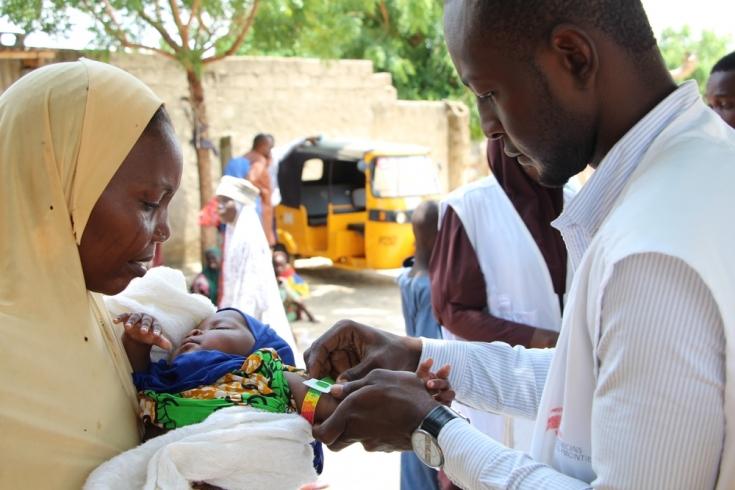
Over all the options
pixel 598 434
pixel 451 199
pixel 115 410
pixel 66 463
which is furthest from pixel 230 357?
pixel 451 199

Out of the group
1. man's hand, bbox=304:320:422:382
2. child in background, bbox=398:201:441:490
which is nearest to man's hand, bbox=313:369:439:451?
man's hand, bbox=304:320:422:382

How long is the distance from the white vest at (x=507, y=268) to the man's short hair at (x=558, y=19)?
5.81ft

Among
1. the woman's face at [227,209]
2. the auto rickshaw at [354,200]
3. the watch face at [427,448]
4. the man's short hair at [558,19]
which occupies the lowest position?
the auto rickshaw at [354,200]

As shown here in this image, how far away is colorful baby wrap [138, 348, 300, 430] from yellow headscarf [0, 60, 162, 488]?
0.71 feet

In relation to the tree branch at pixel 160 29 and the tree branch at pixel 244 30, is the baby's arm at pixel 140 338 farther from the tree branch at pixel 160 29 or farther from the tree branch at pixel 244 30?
the tree branch at pixel 244 30

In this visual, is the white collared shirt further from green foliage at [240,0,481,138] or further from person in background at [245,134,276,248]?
Result: green foliage at [240,0,481,138]

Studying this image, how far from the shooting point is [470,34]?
4.78 ft

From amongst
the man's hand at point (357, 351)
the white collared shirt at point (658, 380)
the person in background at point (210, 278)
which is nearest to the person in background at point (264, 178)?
the person in background at point (210, 278)

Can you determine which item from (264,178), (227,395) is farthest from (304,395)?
(264,178)

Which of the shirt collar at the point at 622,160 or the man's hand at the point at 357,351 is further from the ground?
the shirt collar at the point at 622,160

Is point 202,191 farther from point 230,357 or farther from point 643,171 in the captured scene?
point 643,171

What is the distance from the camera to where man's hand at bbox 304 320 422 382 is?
2.20 meters

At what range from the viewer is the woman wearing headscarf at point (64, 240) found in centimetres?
152

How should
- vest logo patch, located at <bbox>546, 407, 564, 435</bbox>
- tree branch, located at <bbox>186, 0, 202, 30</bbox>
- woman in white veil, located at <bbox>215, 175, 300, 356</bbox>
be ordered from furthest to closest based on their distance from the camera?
tree branch, located at <bbox>186, 0, 202, 30</bbox>, woman in white veil, located at <bbox>215, 175, 300, 356</bbox>, vest logo patch, located at <bbox>546, 407, 564, 435</bbox>
